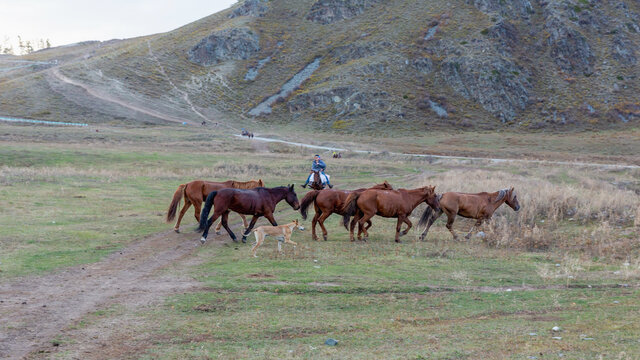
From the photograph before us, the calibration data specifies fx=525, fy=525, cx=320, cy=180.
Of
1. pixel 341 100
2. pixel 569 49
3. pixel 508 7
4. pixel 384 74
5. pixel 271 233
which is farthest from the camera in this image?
pixel 508 7

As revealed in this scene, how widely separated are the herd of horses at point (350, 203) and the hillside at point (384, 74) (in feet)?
234

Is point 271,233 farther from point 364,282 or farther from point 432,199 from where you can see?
point 432,199

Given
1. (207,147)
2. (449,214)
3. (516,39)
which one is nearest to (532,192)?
(449,214)

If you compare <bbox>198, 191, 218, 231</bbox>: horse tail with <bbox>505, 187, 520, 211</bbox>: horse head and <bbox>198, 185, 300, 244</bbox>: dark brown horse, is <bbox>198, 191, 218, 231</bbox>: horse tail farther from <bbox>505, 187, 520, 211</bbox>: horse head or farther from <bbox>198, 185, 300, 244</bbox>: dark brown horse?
<bbox>505, 187, 520, 211</bbox>: horse head

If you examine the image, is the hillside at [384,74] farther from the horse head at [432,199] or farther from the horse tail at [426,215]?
the horse head at [432,199]

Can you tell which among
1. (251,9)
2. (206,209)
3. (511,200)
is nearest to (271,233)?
(206,209)

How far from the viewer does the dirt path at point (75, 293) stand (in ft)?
26.7

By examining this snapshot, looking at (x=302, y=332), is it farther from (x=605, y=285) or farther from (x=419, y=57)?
(x=419, y=57)

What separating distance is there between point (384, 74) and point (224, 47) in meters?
42.0

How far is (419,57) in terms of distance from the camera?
357ft

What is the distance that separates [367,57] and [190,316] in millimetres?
105923

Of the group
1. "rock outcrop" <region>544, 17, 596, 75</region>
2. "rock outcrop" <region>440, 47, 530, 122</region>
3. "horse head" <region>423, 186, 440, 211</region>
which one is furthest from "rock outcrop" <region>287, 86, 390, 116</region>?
"horse head" <region>423, 186, 440, 211</region>

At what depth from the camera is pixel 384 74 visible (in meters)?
105

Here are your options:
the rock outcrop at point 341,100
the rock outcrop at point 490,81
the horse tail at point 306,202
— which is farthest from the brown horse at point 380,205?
the rock outcrop at point 490,81
